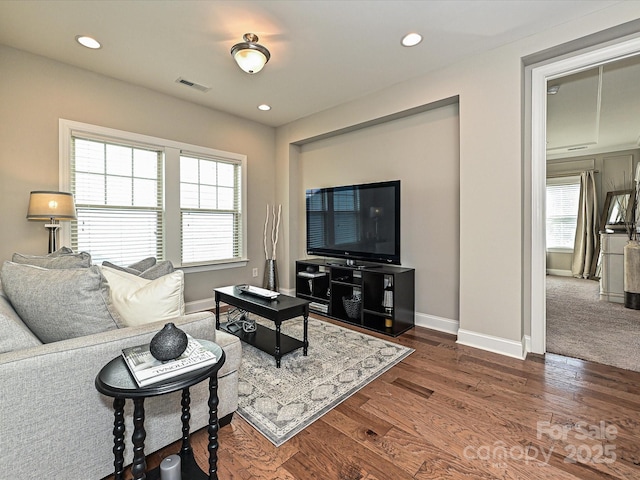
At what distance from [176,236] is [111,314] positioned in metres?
2.54

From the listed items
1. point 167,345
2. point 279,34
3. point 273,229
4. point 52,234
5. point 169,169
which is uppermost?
point 279,34

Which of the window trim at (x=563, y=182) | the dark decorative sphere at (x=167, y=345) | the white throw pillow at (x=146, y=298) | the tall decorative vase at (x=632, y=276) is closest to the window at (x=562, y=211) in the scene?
the window trim at (x=563, y=182)

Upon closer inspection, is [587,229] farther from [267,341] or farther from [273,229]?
[267,341]

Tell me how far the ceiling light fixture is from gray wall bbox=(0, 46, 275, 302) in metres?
1.64

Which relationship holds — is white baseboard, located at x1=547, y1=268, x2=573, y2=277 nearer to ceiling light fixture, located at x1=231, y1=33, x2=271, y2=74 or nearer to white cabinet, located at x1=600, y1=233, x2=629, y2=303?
white cabinet, located at x1=600, y1=233, x2=629, y2=303

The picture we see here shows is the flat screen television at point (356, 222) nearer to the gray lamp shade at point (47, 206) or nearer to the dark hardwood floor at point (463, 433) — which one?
the dark hardwood floor at point (463, 433)

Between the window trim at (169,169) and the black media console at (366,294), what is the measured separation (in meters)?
1.25

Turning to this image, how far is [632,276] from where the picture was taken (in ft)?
13.2

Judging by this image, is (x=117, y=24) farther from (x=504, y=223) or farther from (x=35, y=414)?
(x=504, y=223)

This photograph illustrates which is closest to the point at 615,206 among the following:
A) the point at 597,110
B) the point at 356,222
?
the point at 597,110

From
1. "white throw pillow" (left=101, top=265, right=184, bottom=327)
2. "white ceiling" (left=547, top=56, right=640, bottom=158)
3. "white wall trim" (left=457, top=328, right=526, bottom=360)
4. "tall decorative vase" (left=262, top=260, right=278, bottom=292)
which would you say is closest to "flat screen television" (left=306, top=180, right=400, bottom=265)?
"tall decorative vase" (left=262, top=260, right=278, bottom=292)

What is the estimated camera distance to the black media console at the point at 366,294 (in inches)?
124

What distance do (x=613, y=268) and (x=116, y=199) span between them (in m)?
6.73

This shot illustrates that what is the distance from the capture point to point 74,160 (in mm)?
3021
